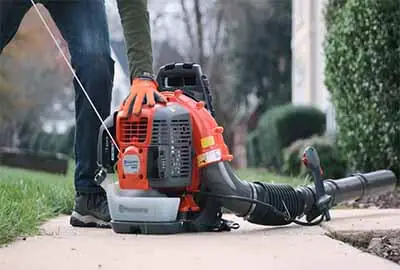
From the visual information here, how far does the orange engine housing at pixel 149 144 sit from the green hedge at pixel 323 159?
9.04 m

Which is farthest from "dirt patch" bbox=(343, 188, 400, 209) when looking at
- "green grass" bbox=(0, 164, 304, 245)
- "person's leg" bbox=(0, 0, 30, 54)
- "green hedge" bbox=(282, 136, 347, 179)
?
"green hedge" bbox=(282, 136, 347, 179)

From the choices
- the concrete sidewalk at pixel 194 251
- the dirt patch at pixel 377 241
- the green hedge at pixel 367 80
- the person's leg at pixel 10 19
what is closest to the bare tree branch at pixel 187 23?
the green hedge at pixel 367 80

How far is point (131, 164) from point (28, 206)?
2.52 feet

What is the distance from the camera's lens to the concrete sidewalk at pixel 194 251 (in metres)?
2.76

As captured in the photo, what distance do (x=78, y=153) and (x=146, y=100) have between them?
0.73 m

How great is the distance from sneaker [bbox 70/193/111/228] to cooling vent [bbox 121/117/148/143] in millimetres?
535

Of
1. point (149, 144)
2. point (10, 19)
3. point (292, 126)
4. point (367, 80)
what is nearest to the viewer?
point (149, 144)

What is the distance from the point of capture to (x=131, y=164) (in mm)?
3742

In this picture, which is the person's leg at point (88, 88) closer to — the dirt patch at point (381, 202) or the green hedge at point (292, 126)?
the dirt patch at point (381, 202)

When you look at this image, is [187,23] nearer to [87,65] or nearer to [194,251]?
[87,65]

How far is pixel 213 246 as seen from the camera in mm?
3260

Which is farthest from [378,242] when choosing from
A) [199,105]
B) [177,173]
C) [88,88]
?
[88,88]

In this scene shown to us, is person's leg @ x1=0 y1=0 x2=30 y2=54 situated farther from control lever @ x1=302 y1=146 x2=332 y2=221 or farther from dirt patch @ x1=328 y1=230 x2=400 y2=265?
dirt patch @ x1=328 y1=230 x2=400 y2=265

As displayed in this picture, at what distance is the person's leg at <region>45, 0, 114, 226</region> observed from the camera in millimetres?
4184
